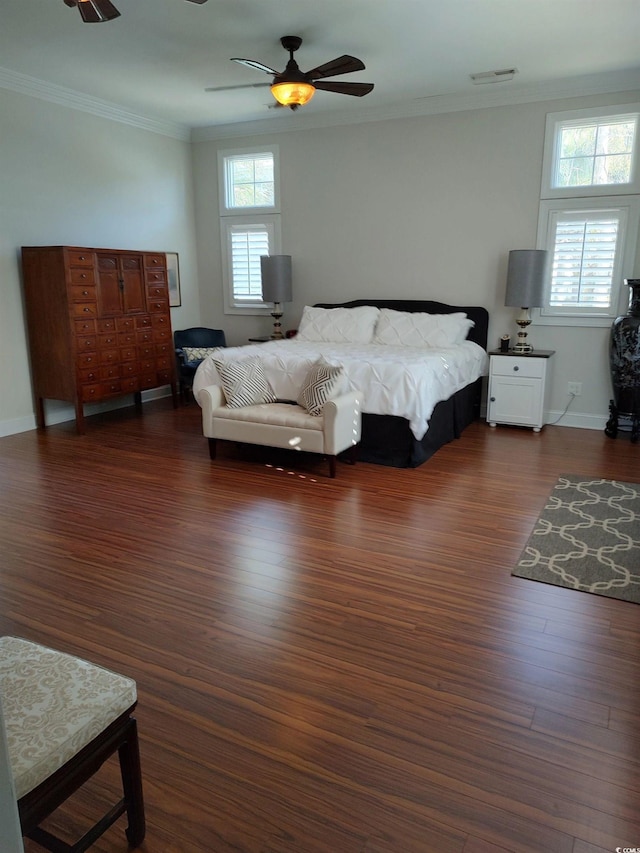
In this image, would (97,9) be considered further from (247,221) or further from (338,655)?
(247,221)

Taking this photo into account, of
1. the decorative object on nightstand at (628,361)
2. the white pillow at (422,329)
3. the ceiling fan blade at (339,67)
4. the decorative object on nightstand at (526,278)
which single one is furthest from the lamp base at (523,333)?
the ceiling fan blade at (339,67)

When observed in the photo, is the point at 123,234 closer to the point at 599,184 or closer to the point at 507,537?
the point at 599,184

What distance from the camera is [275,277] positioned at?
6840 millimetres

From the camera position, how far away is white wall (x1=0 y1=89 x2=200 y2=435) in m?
5.50

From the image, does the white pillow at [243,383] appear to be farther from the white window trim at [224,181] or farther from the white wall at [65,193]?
the white window trim at [224,181]

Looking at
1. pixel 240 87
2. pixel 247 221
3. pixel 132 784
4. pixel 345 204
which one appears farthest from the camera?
pixel 247 221

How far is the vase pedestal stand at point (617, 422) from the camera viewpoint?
533cm

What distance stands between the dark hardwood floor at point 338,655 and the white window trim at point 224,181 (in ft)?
13.1

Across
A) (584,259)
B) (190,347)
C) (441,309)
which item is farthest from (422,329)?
(190,347)

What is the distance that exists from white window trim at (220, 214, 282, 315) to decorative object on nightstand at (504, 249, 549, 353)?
2850 mm

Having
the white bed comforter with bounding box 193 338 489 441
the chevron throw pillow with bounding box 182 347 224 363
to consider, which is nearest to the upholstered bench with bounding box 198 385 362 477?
the white bed comforter with bounding box 193 338 489 441

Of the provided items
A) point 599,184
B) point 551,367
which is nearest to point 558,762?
point 551,367

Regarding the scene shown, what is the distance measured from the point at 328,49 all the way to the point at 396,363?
2.53 m

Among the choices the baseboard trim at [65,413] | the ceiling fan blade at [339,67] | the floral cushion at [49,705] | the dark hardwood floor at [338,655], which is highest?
the ceiling fan blade at [339,67]
